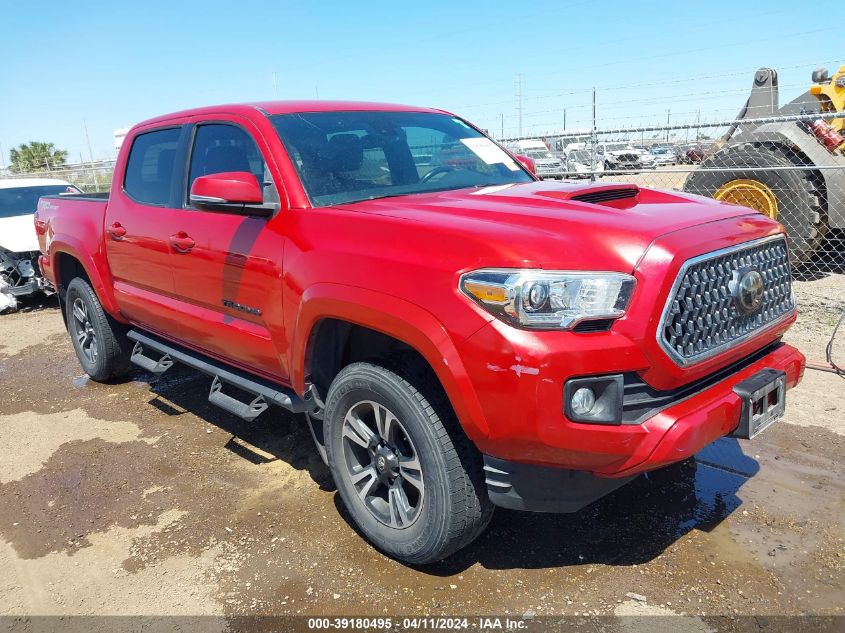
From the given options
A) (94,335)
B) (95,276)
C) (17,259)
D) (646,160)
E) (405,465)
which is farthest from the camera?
(646,160)

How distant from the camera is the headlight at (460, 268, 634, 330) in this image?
2.22 m

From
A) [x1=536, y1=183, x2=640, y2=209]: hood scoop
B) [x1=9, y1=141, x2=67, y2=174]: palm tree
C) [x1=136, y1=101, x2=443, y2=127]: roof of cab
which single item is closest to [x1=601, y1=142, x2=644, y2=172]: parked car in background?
[x1=136, y1=101, x2=443, y2=127]: roof of cab

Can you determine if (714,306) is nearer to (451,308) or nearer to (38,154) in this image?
(451,308)

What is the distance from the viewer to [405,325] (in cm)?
248

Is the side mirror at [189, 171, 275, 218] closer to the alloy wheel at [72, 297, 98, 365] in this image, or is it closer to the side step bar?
the side step bar

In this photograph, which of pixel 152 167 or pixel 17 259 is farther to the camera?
pixel 17 259

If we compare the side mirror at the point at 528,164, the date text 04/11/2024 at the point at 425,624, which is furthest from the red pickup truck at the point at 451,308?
the date text 04/11/2024 at the point at 425,624

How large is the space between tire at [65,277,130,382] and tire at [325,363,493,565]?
299cm

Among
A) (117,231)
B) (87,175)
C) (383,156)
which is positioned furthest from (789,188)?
(87,175)

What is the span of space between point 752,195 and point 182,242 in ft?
21.0

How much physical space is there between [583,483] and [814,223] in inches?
243

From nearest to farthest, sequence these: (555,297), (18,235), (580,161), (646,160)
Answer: (555,297) → (18,235) → (580,161) → (646,160)

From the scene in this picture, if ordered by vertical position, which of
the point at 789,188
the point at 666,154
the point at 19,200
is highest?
the point at 19,200

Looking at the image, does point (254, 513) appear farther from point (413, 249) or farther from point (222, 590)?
point (413, 249)
